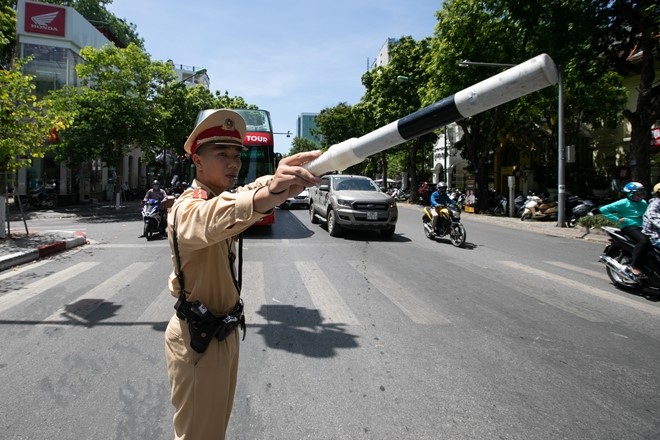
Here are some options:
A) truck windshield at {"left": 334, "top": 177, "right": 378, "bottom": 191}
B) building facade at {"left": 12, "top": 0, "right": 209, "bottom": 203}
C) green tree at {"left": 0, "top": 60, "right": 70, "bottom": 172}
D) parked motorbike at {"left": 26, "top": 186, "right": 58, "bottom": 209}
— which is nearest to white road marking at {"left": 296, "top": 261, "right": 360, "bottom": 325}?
truck windshield at {"left": 334, "top": 177, "right": 378, "bottom": 191}

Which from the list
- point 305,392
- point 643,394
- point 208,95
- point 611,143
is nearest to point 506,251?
point 643,394

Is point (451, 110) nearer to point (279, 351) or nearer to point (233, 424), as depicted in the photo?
point (233, 424)

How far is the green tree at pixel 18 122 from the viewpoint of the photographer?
10.7 meters

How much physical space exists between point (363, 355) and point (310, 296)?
2323 millimetres

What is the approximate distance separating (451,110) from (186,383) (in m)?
1.50

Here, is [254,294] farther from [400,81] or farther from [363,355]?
[400,81]

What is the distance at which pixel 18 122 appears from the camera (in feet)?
36.5

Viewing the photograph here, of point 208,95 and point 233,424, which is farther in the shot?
point 208,95

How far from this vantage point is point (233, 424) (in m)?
2.90

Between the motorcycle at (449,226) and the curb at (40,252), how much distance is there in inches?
375

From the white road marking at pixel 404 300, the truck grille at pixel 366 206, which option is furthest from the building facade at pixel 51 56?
the white road marking at pixel 404 300

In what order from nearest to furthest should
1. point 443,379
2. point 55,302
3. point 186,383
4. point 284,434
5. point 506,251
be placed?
point 186,383
point 284,434
point 443,379
point 55,302
point 506,251

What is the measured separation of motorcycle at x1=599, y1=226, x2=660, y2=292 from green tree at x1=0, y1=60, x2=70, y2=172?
1278 centimetres

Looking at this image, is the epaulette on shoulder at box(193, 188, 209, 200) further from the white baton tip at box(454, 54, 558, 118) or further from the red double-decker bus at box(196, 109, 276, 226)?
the red double-decker bus at box(196, 109, 276, 226)
